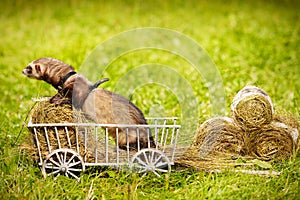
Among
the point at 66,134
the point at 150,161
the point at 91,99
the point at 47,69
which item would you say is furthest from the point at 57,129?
the point at 150,161

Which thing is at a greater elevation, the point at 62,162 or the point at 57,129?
the point at 57,129

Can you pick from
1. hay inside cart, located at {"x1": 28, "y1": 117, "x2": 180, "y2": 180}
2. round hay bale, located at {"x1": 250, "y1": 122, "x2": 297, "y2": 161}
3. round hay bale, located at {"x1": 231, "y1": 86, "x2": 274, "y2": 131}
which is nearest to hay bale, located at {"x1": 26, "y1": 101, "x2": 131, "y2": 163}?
hay inside cart, located at {"x1": 28, "y1": 117, "x2": 180, "y2": 180}

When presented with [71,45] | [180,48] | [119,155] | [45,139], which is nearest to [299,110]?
[119,155]

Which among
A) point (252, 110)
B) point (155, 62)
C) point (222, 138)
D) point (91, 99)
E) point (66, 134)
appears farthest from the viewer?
point (155, 62)

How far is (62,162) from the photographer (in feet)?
13.3

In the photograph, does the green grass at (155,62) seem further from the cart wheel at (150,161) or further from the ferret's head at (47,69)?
the ferret's head at (47,69)

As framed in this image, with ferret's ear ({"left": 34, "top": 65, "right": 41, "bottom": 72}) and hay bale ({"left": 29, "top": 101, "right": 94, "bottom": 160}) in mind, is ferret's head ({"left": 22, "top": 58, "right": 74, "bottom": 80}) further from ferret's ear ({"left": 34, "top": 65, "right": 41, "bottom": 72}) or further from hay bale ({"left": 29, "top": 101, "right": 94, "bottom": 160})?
hay bale ({"left": 29, "top": 101, "right": 94, "bottom": 160})

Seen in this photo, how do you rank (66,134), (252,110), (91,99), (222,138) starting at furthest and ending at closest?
(222,138)
(252,110)
(91,99)
(66,134)

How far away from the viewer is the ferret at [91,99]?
13.6 ft

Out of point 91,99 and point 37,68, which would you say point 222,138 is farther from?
→ point 37,68

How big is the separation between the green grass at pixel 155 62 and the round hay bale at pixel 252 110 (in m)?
0.43

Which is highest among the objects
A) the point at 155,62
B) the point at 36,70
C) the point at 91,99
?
the point at 155,62

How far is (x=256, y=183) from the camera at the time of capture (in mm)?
4020

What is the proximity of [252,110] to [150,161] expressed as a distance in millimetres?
1057
